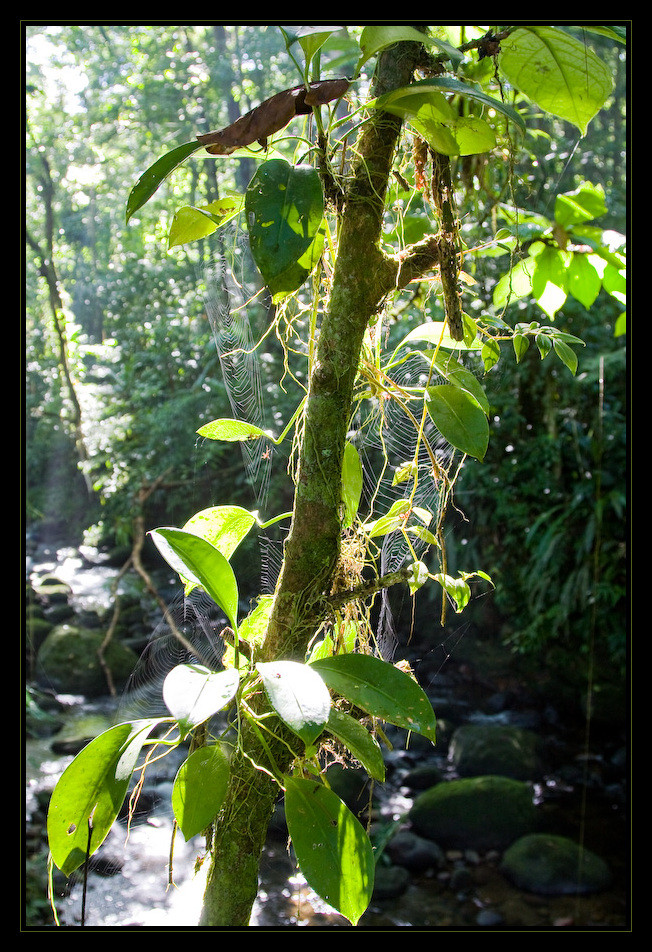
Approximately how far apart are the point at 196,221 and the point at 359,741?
36 centimetres

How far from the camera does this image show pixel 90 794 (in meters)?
0.43

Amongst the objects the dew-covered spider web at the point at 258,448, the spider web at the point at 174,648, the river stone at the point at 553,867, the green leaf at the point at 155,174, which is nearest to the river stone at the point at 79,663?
the river stone at the point at 553,867

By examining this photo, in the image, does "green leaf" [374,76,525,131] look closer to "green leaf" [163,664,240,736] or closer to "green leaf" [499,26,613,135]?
"green leaf" [499,26,613,135]

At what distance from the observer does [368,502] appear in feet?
2.23

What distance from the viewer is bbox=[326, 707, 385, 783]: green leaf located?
399mm

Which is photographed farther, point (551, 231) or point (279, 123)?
point (551, 231)

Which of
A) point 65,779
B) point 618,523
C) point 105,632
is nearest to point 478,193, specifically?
point 65,779

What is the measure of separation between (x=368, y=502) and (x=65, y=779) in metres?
0.37

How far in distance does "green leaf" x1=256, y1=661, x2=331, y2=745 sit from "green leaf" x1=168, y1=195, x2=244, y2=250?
11.6 inches

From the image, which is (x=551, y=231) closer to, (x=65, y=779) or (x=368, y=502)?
(x=368, y=502)

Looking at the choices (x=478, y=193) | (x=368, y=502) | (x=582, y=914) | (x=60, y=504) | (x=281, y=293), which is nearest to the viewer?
(x=281, y=293)

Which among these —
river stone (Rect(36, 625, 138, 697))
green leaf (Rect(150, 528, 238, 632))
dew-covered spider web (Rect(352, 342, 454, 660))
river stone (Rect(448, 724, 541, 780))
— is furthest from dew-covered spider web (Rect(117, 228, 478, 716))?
river stone (Rect(36, 625, 138, 697))

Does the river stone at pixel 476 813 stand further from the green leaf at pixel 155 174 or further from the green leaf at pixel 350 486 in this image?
the green leaf at pixel 155 174

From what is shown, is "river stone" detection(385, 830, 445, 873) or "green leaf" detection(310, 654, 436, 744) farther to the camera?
"river stone" detection(385, 830, 445, 873)
